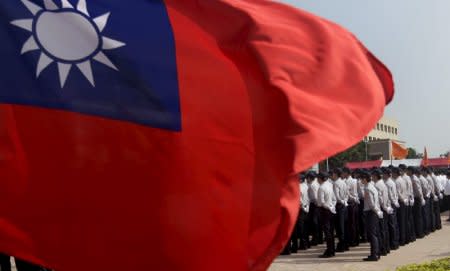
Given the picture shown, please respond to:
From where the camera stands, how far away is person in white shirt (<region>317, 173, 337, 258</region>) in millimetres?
12312

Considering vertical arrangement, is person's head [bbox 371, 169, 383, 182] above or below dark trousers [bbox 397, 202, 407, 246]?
above

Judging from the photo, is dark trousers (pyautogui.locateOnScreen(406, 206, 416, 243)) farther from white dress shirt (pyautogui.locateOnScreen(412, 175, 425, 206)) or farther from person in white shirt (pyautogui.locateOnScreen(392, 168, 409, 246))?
white dress shirt (pyautogui.locateOnScreen(412, 175, 425, 206))

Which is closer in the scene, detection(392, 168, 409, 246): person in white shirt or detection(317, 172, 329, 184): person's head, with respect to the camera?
detection(317, 172, 329, 184): person's head

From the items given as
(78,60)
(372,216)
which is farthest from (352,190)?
(78,60)

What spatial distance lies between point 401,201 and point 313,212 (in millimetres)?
2182

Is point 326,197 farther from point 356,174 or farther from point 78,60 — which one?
point 78,60

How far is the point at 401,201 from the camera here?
45.7 ft

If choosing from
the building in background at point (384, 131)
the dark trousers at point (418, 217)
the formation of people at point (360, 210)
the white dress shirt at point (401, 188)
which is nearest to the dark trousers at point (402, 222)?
the formation of people at point (360, 210)

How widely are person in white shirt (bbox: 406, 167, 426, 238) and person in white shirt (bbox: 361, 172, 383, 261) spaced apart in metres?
3.51

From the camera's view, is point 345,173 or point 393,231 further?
point 345,173

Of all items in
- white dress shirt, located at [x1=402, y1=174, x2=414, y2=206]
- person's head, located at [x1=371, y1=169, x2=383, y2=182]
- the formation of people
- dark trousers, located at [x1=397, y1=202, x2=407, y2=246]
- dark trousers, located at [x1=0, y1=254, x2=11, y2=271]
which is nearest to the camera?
dark trousers, located at [x1=0, y1=254, x2=11, y2=271]

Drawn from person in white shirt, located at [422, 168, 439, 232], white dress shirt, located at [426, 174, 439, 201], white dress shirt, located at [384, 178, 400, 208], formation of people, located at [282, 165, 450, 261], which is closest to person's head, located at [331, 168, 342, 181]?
formation of people, located at [282, 165, 450, 261]

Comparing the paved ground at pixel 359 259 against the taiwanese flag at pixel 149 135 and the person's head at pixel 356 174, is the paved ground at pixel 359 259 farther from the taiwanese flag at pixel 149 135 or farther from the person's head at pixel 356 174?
the taiwanese flag at pixel 149 135

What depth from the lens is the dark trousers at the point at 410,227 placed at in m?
14.5
